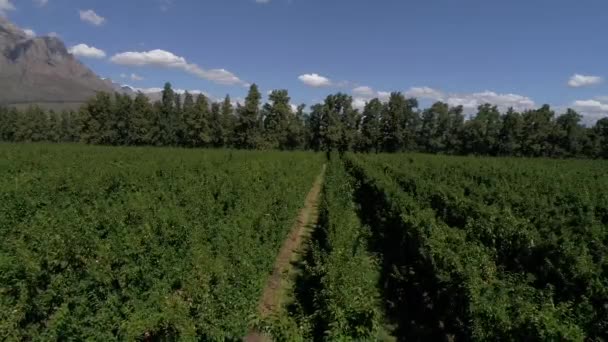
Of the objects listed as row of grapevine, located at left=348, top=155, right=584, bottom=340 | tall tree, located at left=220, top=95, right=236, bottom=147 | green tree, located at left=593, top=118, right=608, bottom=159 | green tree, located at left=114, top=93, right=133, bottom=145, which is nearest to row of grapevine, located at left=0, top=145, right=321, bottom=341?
row of grapevine, located at left=348, top=155, right=584, bottom=340

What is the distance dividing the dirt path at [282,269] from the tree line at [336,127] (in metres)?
57.9

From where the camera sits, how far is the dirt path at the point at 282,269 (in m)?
9.75

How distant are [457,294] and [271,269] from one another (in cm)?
546

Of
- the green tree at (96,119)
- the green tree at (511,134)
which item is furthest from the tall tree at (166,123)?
the green tree at (511,134)

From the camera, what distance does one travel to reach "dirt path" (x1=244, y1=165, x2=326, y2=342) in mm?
9752

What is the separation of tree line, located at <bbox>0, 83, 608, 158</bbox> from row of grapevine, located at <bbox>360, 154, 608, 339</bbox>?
2400 inches

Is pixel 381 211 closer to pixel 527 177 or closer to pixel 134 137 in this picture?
pixel 527 177

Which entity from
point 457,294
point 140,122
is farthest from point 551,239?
point 140,122

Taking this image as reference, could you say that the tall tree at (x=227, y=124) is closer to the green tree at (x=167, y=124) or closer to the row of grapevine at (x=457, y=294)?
the green tree at (x=167, y=124)

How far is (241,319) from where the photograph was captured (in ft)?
22.1

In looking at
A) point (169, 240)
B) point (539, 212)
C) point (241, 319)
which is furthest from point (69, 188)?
point (539, 212)

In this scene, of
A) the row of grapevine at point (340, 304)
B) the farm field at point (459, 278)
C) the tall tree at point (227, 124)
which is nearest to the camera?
the row of grapevine at point (340, 304)

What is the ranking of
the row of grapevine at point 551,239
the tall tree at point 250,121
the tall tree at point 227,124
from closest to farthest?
the row of grapevine at point 551,239, the tall tree at point 250,121, the tall tree at point 227,124

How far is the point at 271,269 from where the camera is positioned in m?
12.0
